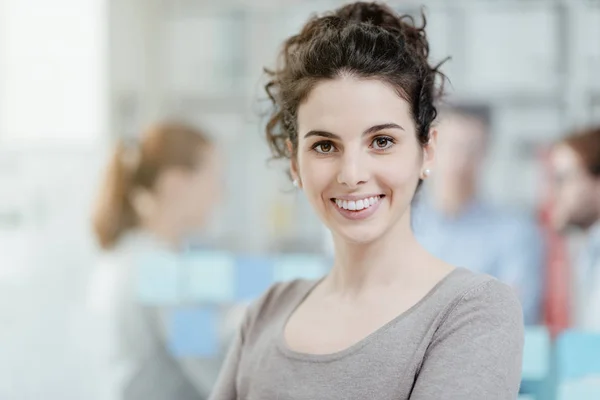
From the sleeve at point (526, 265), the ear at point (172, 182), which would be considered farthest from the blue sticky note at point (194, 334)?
the sleeve at point (526, 265)

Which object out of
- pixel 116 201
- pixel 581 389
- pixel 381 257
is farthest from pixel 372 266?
pixel 116 201

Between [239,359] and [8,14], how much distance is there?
5.87 ft

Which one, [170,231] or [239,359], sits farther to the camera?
[170,231]

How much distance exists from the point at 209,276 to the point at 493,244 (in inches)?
32.2

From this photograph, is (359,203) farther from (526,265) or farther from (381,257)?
(526,265)

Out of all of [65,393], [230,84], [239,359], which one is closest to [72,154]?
[230,84]

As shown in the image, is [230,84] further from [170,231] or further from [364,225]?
[364,225]

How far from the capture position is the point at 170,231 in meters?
2.24

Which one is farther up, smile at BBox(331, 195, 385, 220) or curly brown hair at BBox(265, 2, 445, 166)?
curly brown hair at BBox(265, 2, 445, 166)

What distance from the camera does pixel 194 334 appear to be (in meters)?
2.21

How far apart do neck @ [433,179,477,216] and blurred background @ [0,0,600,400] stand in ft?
0.17

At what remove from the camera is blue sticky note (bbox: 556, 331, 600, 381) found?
1774mm

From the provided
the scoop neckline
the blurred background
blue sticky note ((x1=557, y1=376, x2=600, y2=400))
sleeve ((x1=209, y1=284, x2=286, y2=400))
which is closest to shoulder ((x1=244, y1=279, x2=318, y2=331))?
sleeve ((x1=209, y1=284, x2=286, y2=400))

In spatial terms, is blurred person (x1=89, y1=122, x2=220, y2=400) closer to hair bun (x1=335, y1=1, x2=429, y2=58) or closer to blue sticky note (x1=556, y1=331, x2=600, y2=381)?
blue sticky note (x1=556, y1=331, x2=600, y2=381)
